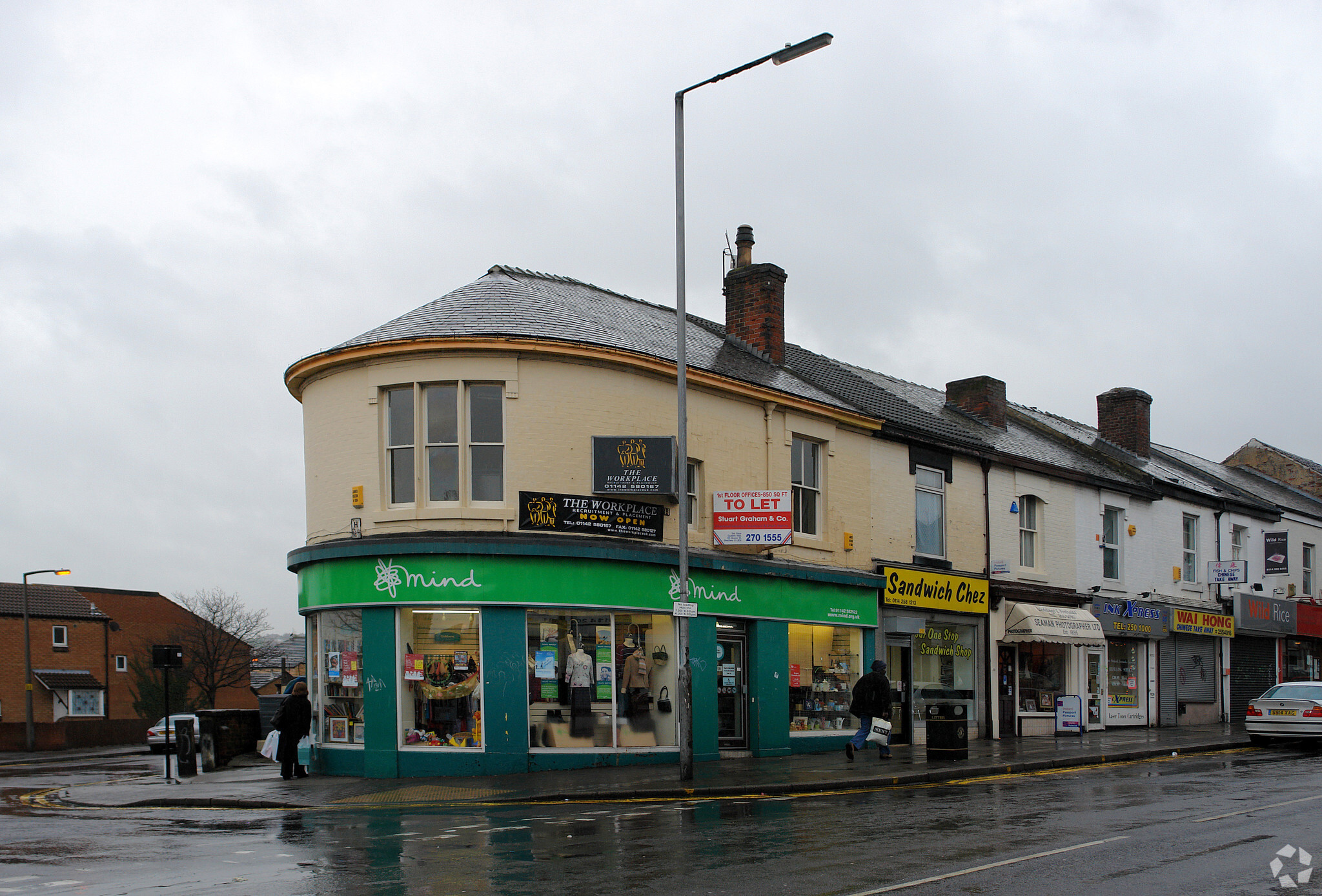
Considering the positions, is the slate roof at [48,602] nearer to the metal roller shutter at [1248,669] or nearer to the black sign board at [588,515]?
the black sign board at [588,515]

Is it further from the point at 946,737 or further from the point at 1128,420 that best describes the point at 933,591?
the point at 1128,420

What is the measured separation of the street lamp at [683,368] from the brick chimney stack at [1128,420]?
23250mm

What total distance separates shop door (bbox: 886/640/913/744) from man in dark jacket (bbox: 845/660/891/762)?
3.24m

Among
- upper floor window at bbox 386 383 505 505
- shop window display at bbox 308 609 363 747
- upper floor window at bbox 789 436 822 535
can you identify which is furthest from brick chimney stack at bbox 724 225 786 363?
shop window display at bbox 308 609 363 747

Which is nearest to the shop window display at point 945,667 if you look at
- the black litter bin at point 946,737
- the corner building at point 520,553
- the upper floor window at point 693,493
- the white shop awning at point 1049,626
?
the white shop awning at point 1049,626

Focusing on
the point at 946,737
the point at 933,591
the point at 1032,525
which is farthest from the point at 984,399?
the point at 946,737

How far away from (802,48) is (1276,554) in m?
29.0

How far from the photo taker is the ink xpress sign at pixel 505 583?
18.1 meters

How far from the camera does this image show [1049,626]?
1082 inches

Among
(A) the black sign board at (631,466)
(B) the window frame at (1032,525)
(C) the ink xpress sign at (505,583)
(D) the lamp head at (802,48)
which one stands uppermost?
(D) the lamp head at (802,48)

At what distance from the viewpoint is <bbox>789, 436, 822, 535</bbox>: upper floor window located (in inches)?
906

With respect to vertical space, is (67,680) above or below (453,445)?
below

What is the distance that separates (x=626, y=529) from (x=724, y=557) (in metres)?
2.21

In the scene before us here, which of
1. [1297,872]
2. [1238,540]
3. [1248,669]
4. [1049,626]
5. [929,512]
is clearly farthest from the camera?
[1238,540]
